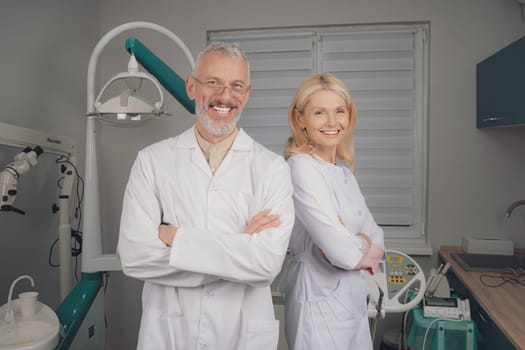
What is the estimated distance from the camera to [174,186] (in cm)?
127

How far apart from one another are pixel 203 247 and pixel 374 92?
6.96 feet

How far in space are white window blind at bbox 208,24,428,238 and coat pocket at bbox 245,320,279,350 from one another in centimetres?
185

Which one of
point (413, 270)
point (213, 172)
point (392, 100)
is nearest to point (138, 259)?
point (213, 172)

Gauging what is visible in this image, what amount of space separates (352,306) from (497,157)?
1912 mm

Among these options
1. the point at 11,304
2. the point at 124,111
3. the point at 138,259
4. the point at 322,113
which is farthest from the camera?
the point at 124,111

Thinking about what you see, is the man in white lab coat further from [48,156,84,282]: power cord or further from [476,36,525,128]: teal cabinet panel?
[476,36,525,128]: teal cabinet panel

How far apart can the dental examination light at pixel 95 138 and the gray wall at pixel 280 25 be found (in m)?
0.50

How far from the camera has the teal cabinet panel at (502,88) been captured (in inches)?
84.7

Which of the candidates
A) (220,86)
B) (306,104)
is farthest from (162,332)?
(306,104)

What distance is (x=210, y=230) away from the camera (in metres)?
1.21

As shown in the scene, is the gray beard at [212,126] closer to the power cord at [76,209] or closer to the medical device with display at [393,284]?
the medical device with display at [393,284]

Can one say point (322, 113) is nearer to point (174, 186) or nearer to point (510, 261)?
point (174, 186)

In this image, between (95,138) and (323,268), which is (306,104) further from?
(95,138)

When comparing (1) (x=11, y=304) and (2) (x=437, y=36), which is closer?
(1) (x=11, y=304)
